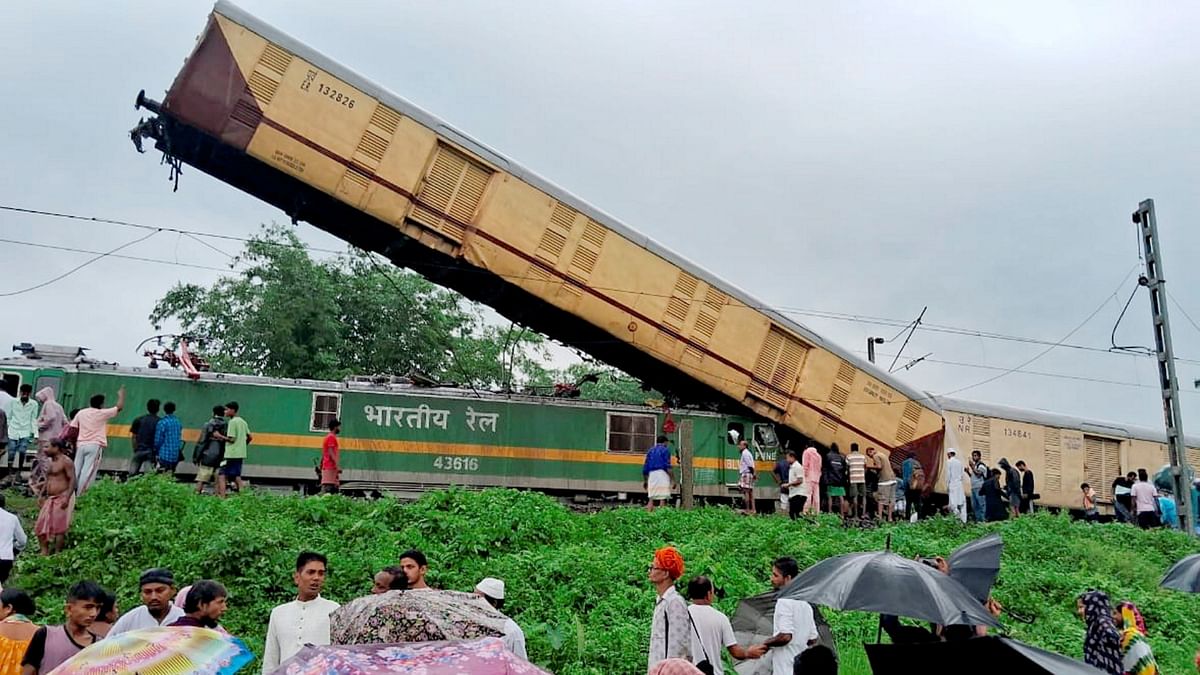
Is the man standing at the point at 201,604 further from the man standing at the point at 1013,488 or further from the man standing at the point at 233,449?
the man standing at the point at 1013,488

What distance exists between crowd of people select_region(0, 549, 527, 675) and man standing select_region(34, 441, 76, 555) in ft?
14.5

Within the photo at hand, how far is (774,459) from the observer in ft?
61.3

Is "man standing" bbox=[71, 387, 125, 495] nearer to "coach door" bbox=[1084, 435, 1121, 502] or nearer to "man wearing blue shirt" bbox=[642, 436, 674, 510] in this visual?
"man wearing blue shirt" bbox=[642, 436, 674, 510]

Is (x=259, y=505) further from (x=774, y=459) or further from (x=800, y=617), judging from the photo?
(x=774, y=459)

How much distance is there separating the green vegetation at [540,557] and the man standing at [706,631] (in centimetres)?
Result: 222

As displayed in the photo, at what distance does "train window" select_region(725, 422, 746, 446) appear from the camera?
18453mm

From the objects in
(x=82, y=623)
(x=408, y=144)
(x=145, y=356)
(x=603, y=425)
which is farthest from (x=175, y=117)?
(x=82, y=623)

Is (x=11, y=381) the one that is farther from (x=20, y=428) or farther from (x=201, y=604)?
(x=201, y=604)

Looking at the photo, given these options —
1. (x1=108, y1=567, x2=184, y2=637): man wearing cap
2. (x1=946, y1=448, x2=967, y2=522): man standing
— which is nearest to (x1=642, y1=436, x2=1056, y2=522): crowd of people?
(x1=946, y1=448, x2=967, y2=522): man standing

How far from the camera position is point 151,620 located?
5.06 m

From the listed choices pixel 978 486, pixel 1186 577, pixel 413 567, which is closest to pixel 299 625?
pixel 413 567

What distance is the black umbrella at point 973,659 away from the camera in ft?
11.8

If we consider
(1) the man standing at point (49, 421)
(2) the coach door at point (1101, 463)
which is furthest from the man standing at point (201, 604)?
(2) the coach door at point (1101, 463)

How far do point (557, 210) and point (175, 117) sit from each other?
6016mm
